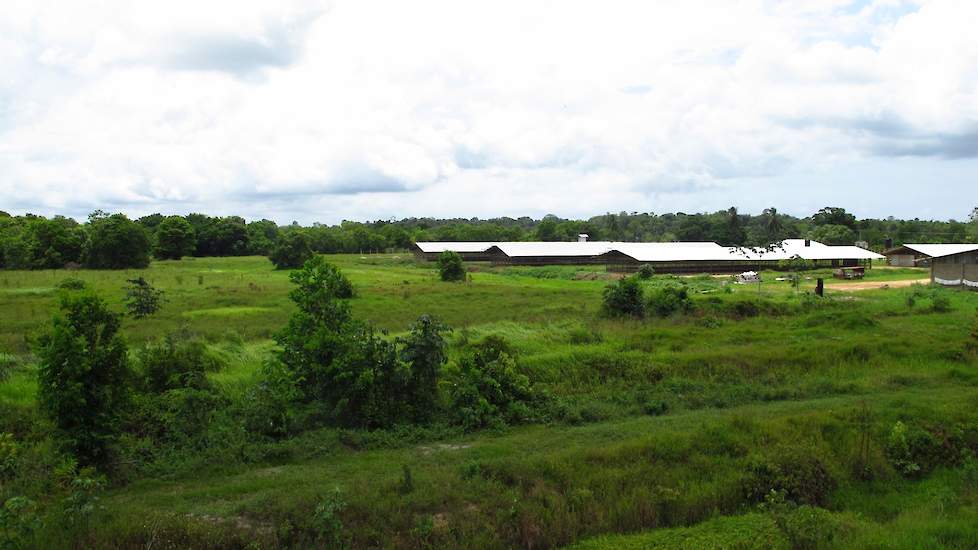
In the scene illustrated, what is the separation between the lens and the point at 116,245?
5862 centimetres

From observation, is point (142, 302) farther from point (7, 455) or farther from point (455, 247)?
point (455, 247)

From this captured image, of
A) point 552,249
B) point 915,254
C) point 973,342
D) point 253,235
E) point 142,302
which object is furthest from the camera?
point 253,235

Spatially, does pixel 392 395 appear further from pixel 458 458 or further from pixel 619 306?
pixel 619 306

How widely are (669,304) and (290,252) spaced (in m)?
42.8

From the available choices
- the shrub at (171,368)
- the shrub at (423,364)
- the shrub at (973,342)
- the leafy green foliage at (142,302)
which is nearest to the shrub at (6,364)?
the shrub at (171,368)

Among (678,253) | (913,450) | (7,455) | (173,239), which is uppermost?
(173,239)

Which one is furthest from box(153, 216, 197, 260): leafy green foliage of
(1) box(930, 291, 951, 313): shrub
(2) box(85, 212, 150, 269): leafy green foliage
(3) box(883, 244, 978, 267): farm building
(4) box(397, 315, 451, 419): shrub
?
(3) box(883, 244, 978, 267): farm building

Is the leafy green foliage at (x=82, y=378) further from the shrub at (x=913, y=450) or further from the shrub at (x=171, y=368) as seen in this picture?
the shrub at (x=913, y=450)

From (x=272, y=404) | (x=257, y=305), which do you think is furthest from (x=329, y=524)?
(x=257, y=305)

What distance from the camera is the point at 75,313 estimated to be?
1059cm

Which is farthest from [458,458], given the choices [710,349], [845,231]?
[845,231]

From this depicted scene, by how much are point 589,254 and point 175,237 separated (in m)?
46.6

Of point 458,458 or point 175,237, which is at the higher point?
point 175,237

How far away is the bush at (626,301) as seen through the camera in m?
25.0
